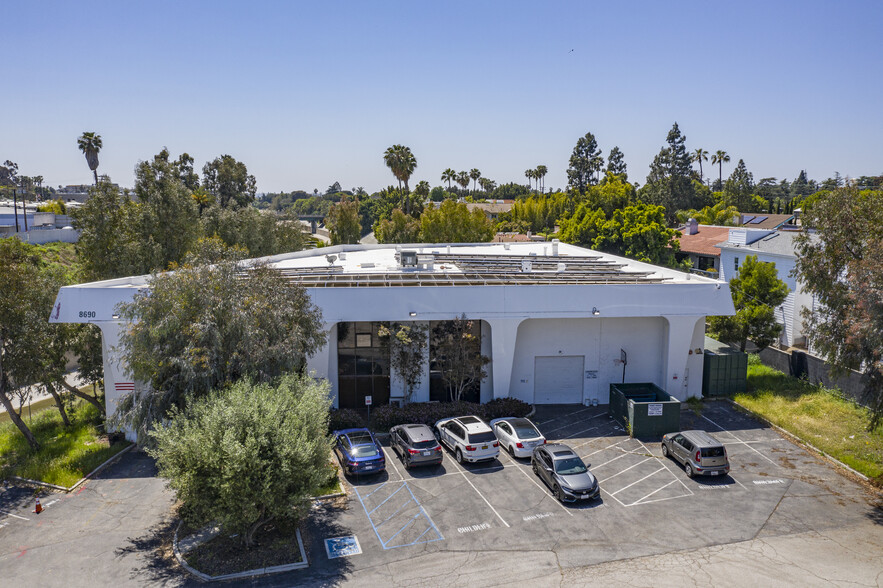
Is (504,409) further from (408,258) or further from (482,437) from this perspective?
(408,258)

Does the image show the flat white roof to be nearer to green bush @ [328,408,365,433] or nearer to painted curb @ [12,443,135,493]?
green bush @ [328,408,365,433]

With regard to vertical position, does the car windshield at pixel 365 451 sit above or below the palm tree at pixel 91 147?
below

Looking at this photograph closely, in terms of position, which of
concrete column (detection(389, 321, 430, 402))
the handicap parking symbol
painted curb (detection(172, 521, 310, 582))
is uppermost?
concrete column (detection(389, 321, 430, 402))

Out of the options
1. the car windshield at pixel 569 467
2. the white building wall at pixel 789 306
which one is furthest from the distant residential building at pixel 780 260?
the car windshield at pixel 569 467

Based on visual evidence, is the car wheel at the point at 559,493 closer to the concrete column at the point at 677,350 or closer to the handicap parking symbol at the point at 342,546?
the handicap parking symbol at the point at 342,546

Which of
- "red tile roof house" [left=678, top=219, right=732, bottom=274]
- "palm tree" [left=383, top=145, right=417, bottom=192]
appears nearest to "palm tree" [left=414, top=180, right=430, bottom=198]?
"palm tree" [left=383, top=145, right=417, bottom=192]

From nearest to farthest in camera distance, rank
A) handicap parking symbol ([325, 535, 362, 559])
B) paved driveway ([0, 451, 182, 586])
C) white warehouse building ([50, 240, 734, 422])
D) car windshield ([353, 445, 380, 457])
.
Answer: paved driveway ([0, 451, 182, 586]), handicap parking symbol ([325, 535, 362, 559]), car windshield ([353, 445, 380, 457]), white warehouse building ([50, 240, 734, 422])

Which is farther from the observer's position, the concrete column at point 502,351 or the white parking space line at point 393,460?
the concrete column at point 502,351
